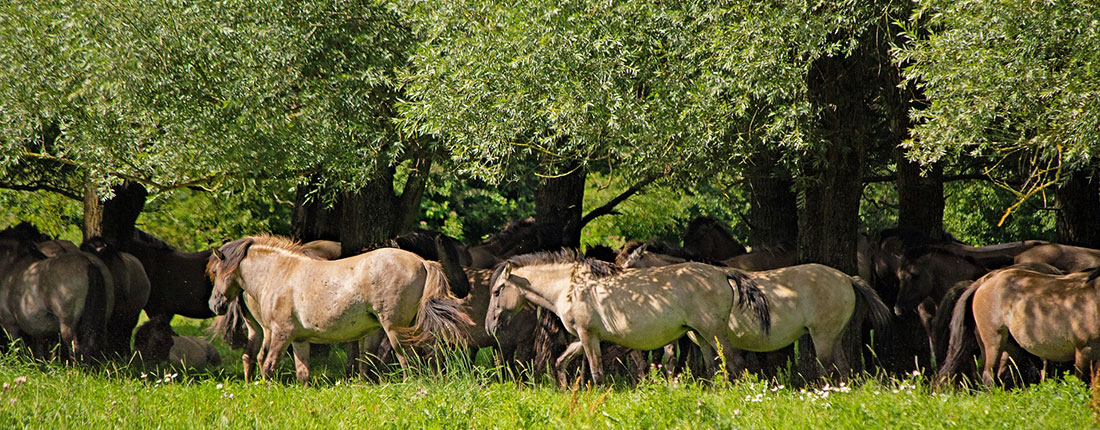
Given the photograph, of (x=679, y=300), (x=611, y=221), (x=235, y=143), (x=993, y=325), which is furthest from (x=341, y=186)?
(x=611, y=221)

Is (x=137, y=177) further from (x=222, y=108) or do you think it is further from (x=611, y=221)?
(x=611, y=221)

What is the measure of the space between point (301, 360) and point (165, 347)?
3.15 meters

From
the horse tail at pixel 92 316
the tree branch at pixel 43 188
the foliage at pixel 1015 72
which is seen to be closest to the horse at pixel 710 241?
the foliage at pixel 1015 72

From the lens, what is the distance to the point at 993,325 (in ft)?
32.7

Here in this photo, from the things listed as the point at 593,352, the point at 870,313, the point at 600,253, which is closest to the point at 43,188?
the point at 600,253

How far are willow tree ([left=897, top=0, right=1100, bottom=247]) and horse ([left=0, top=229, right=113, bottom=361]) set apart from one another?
28.9 feet

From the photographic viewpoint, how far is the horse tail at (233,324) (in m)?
12.2

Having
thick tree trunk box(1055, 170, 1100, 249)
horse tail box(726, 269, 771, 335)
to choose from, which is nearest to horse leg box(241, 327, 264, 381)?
horse tail box(726, 269, 771, 335)

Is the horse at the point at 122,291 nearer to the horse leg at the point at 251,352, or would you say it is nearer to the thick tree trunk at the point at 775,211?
the horse leg at the point at 251,352

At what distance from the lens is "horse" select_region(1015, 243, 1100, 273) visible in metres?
13.3

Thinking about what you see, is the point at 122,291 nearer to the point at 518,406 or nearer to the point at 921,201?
Result: the point at 518,406

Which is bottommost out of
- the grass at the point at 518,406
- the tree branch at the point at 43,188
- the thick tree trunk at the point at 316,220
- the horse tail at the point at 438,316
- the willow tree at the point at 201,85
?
the grass at the point at 518,406

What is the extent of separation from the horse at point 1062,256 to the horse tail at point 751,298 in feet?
16.4

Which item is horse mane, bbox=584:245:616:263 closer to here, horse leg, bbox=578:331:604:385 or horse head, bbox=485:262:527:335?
horse head, bbox=485:262:527:335
